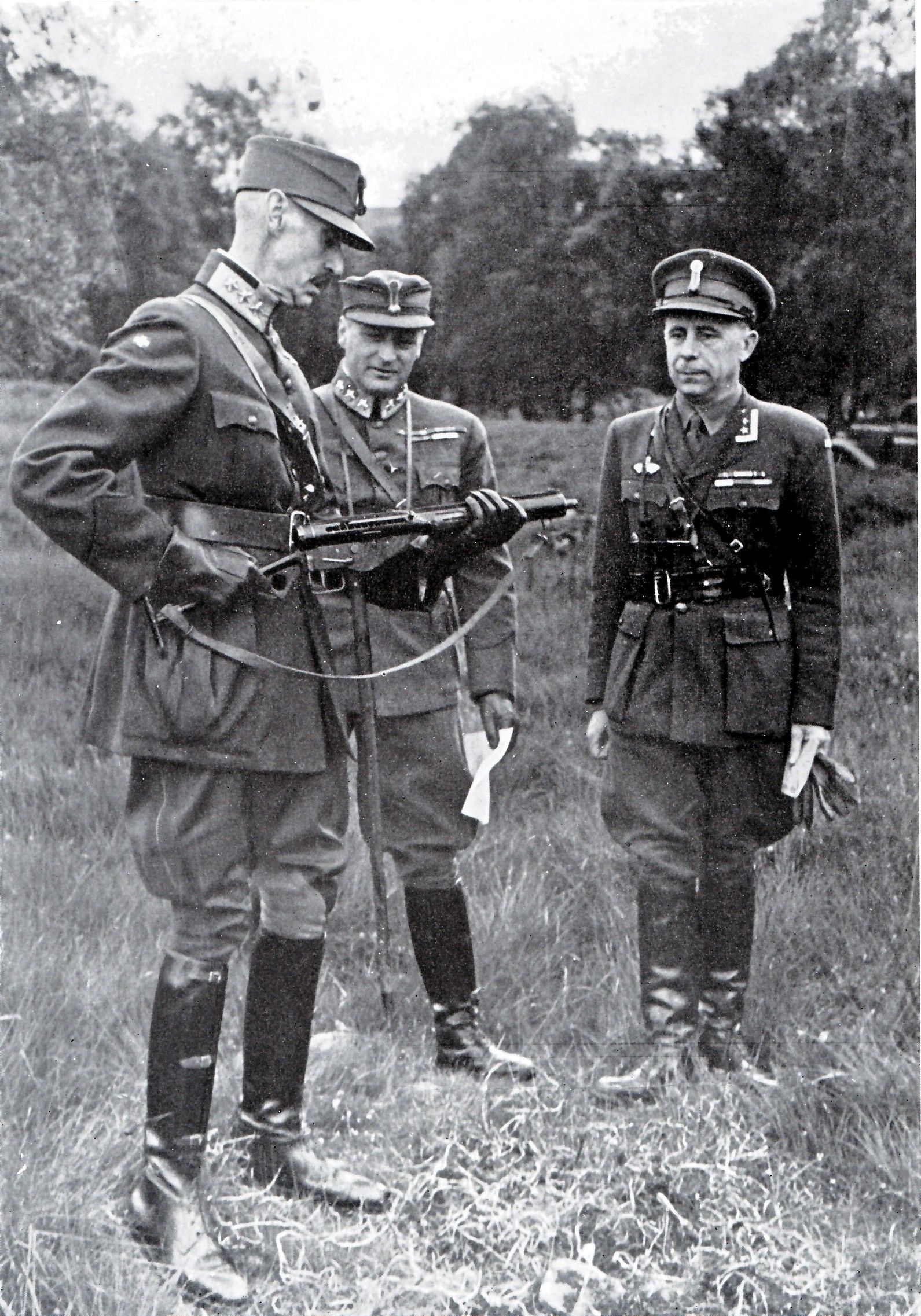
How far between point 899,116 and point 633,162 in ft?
2.44

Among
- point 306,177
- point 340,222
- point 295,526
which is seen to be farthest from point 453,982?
point 306,177

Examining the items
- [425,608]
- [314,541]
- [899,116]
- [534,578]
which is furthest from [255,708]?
Answer: [899,116]

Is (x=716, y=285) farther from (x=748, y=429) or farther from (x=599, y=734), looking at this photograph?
(x=599, y=734)

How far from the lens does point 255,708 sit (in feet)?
10.2

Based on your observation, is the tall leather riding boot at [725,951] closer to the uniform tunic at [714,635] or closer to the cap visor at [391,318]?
the uniform tunic at [714,635]

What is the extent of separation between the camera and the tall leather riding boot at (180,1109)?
9.93 feet

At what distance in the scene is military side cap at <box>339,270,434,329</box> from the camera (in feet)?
11.3

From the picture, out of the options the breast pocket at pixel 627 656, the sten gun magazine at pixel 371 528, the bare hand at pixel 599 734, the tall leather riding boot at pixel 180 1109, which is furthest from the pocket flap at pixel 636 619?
the tall leather riding boot at pixel 180 1109

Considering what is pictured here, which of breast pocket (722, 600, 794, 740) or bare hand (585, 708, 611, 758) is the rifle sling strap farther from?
breast pocket (722, 600, 794, 740)

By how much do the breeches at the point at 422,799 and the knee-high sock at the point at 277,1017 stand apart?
1.65 feet

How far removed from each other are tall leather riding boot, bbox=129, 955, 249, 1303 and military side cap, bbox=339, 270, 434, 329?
180 centimetres

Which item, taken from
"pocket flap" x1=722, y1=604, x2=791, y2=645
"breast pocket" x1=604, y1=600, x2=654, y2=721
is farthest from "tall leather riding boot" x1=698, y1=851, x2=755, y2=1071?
"pocket flap" x1=722, y1=604, x2=791, y2=645

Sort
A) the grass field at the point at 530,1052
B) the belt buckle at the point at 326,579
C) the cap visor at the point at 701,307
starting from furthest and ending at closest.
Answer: the cap visor at the point at 701,307
the belt buckle at the point at 326,579
the grass field at the point at 530,1052

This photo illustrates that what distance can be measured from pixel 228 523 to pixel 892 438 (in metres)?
1.88
